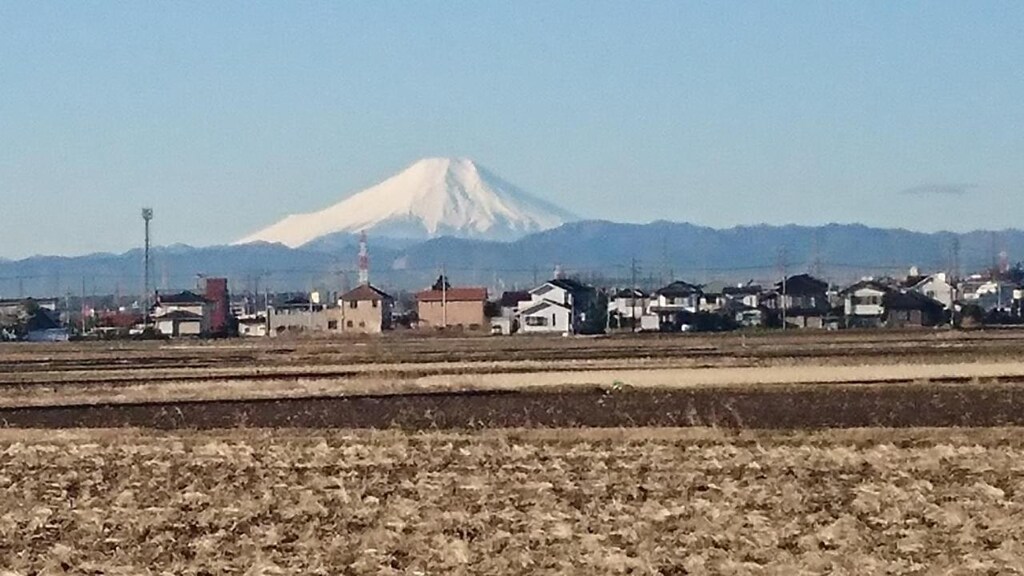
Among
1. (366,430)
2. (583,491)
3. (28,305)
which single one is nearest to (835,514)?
(583,491)

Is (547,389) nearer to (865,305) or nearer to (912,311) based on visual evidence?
(912,311)

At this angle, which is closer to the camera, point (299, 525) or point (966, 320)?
point (299, 525)

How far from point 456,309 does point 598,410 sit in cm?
8723

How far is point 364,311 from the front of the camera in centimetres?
11925

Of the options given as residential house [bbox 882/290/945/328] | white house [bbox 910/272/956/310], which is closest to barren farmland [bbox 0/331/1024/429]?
residential house [bbox 882/290/945/328]

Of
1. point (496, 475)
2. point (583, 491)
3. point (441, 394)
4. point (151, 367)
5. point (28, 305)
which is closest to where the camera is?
point (583, 491)

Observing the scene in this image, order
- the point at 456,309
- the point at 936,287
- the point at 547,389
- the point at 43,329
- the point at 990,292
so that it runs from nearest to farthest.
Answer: the point at 547,389 → the point at 456,309 → the point at 43,329 → the point at 936,287 → the point at 990,292

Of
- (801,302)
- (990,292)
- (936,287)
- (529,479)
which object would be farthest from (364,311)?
(529,479)

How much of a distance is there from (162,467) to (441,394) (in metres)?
16.8

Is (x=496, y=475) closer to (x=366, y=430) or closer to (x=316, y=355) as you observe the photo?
(x=366, y=430)

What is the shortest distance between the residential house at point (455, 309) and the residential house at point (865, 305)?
22.9 meters

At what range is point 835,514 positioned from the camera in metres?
14.9

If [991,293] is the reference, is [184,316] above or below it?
below

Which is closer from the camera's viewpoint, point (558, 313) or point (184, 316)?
point (558, 313)
